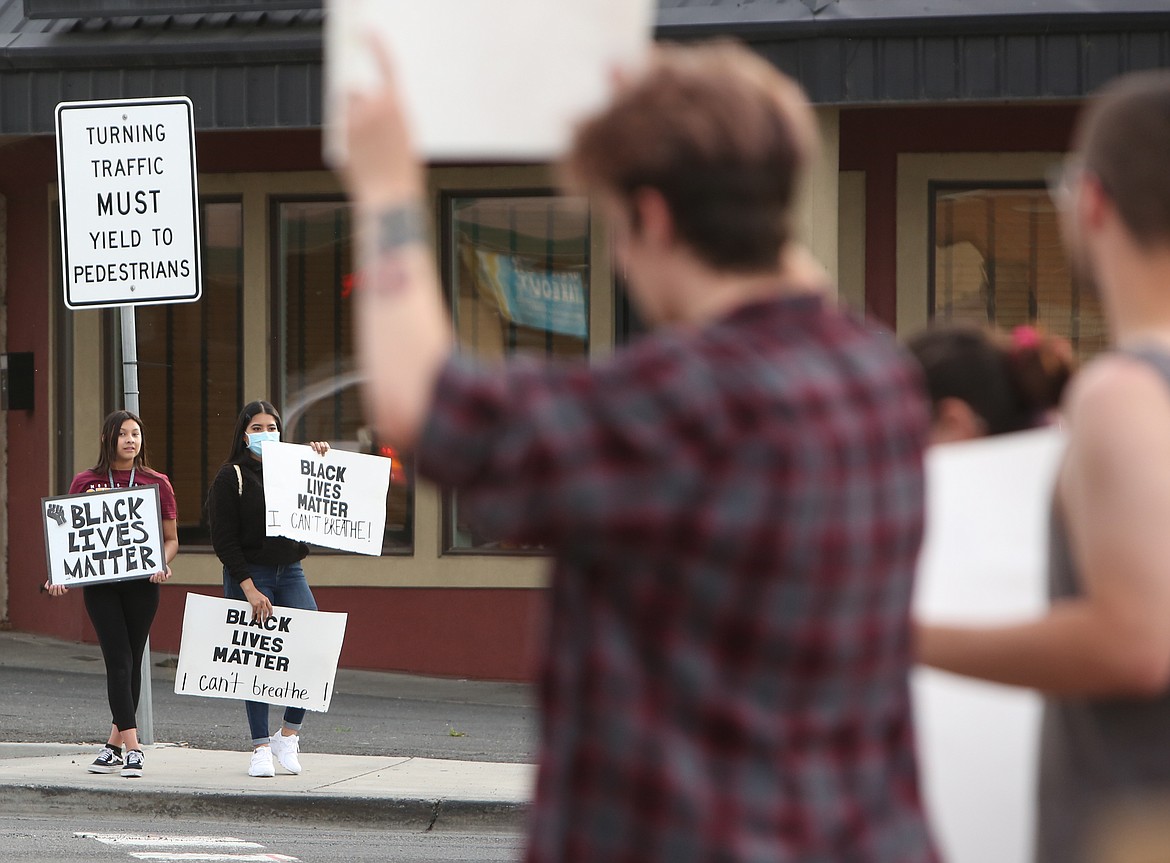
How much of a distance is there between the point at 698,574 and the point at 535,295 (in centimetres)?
1185

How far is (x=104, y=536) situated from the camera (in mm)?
9141

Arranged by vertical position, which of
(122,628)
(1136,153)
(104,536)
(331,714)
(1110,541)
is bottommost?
(331,714)

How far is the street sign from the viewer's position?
30.1ft

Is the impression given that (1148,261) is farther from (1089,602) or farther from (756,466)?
(756,466)

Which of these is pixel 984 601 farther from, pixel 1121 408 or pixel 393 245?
pixel 393 245

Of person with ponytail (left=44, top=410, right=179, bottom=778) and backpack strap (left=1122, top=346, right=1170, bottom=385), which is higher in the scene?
backpack strap (left=1122, top=346, right=1170, bottom=385)

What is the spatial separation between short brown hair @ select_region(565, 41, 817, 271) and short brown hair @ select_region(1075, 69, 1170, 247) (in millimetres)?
453

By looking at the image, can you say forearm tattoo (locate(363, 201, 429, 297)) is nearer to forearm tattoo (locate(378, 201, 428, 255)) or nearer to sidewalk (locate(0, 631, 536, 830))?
forearm tattoo (locate(378, 201, 428, 255))

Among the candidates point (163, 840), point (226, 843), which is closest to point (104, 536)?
point (163, 840)

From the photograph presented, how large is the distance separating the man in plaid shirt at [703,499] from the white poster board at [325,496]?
745 cm

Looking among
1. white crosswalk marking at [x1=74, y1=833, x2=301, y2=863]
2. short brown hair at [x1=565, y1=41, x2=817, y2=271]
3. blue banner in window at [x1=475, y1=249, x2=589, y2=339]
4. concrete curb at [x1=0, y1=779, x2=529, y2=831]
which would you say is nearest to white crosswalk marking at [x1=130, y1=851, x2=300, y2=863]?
white crosswalk marking at [x1=74, y1=833, x2=301, y2=863]

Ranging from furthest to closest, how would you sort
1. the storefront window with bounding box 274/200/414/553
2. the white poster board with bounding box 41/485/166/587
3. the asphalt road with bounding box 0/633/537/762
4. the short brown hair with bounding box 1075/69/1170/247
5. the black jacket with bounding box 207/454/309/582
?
Result: the storefront window with bounding box 274/200/414/553, the asphalt road with bounding box 0/633/537/762, the black jacket with bounding box 207/454/309/582, the white poster board with bounding box 41/485/166/587, the short brown hair with bounding box 1075/69/1170/247

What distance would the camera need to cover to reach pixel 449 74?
1.99m

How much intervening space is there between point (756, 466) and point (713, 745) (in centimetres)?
28
